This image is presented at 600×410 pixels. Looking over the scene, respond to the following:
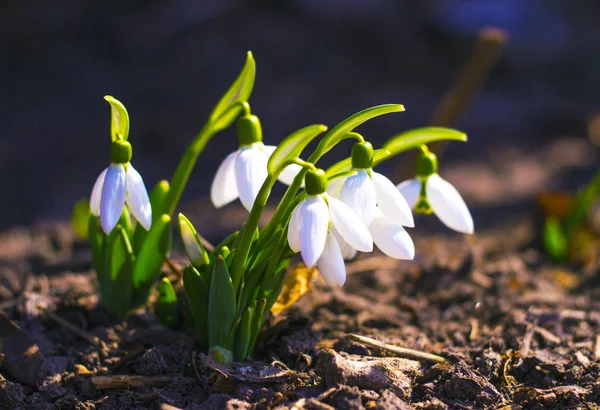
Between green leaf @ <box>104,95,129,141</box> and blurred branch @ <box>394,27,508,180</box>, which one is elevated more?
blurred branch @ <box>394,27,508,180</box>

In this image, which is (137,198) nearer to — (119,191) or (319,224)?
(119,191)

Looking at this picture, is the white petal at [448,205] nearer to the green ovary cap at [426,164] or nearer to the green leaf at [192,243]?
the green ovary cap at [426,164]

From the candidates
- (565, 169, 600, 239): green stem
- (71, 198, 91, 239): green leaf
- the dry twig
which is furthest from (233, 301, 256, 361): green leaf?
(565, 169, 600, 239): green stem

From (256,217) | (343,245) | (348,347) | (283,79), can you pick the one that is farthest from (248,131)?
(283,79)

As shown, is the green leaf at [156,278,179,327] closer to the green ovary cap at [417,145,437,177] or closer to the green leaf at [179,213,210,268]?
the green leaf at [179,213,210,268]

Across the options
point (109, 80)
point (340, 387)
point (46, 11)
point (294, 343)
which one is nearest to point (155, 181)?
point (109, 80)

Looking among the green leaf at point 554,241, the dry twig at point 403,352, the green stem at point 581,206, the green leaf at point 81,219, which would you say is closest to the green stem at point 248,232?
the dry twig at point 403,352
